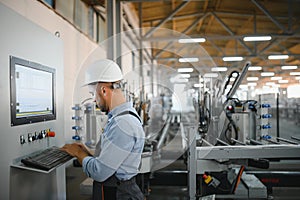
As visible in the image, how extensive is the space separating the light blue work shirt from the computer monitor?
0.49m

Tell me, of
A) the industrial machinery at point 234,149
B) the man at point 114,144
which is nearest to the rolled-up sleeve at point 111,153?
the man at point 114,144

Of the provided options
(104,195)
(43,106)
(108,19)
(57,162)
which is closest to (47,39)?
(43,106)

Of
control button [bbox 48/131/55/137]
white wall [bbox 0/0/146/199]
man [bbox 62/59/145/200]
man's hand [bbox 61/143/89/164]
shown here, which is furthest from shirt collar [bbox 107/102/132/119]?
white wall [bbox 0/0/146/199]

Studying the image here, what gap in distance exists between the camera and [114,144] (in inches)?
52.3

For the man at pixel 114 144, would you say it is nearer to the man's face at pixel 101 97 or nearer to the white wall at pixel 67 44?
the man's face at pixel 101 97

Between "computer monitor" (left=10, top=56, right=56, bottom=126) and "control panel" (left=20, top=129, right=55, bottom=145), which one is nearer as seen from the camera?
"computer monitor" (left=10, top=56, right=56, bottom=126)

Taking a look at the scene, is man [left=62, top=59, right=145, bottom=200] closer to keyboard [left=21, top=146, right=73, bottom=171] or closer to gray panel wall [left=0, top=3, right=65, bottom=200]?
keyboard [left=21, top=146, right=73, bottom=171]

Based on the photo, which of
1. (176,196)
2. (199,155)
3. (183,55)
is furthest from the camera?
(183,55)

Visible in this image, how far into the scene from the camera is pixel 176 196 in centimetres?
341

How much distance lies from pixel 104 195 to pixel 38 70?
0.88 metres

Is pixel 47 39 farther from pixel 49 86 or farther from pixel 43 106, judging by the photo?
pixel 43 106

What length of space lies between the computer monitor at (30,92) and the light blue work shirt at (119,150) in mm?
493

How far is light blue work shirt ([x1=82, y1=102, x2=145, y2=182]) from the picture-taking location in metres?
1.33

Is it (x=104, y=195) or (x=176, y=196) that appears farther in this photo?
(x=176, y=196)
